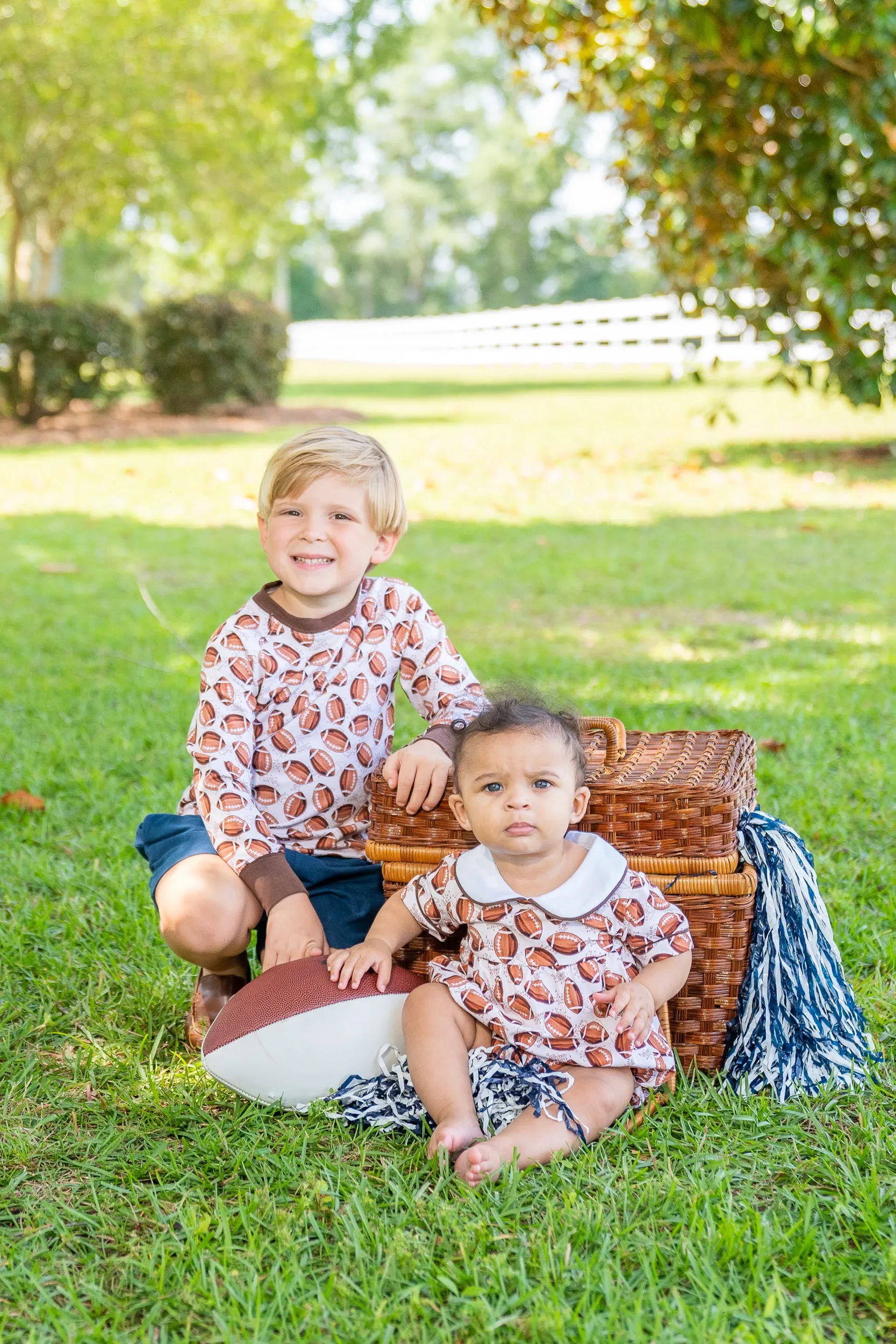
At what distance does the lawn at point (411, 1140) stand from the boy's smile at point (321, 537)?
34.0 inches

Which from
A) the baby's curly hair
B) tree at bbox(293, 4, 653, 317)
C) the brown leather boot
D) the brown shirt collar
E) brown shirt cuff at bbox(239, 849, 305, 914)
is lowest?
the brown leather boot

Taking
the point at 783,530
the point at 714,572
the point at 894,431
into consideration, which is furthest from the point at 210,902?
the point at 894,431

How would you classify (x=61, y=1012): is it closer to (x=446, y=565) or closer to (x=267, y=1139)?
(x=267, y=1139)

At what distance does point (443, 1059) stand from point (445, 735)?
2.03 feet

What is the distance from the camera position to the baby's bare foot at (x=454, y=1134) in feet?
6.53

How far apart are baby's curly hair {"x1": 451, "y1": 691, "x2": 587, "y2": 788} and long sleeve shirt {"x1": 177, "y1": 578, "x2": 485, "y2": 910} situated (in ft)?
0.72

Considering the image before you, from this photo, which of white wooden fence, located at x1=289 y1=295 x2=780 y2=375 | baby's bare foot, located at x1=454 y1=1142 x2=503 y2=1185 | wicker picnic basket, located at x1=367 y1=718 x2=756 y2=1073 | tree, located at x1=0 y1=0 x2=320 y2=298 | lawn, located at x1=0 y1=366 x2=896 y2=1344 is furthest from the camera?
white wooden fence, located at x1=289 y1=295 x2=780 y2=375

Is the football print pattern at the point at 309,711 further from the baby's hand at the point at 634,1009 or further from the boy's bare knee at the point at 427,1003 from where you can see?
the baby's hand at the point at 634,1009

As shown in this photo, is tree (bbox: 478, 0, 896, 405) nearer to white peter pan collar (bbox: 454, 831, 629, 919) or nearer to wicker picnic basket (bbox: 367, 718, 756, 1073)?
wicker picnic basket (bbox: 367, 718, 756, 1073)

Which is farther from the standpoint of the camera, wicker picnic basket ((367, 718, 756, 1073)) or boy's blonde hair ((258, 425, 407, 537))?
boy's blonde hair ((258, 425, 407, 537))

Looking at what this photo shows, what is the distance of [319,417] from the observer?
14.5 metres

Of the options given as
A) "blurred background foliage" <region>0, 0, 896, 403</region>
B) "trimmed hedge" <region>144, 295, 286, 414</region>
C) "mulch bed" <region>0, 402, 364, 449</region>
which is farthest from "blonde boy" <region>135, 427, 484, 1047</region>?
"trimmed hedge" <region>144, 295, 286, 414</region>

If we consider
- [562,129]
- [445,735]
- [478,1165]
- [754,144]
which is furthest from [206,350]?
[478,1165]

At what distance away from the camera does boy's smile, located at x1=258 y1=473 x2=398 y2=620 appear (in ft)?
8.29
